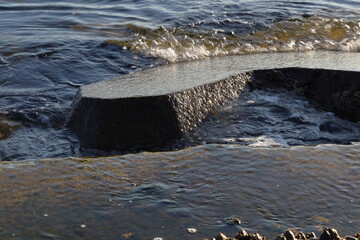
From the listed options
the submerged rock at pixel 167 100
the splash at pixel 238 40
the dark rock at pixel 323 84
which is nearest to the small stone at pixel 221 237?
the submerged rock at pixel 167 100

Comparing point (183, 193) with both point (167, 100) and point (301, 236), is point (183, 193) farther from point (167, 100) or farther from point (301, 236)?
point (167, 100)

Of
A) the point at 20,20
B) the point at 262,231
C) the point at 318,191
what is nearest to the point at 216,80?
the point at 318,191

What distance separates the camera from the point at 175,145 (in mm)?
4215

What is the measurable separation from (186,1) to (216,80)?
6407 millimetres

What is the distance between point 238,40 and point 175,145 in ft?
14.8

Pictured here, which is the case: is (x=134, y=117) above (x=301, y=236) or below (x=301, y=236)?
below

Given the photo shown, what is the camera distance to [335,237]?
7.12ft

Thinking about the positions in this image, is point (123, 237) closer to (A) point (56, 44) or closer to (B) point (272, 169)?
(B) point (272, 169)

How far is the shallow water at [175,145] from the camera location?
8.41ft

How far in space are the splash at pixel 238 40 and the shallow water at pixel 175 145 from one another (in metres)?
0.02

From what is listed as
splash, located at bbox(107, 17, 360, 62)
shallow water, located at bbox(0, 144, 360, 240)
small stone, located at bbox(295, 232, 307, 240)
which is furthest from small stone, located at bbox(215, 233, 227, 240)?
splash, located at bbox(107, 17, 360, 62)

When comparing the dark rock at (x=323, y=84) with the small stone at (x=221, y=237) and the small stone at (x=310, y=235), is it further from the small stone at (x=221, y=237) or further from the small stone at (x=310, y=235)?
the small stone at (x=221, y=237)

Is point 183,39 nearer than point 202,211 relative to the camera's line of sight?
No

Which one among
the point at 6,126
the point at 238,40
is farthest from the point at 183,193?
the point at 238,40
